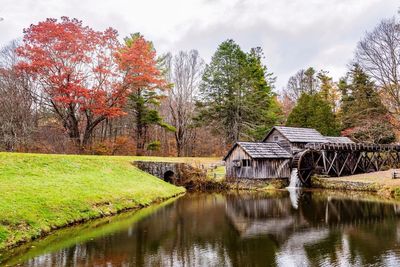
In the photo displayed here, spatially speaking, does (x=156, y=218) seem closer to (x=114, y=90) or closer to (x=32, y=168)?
(x=32, y=168)

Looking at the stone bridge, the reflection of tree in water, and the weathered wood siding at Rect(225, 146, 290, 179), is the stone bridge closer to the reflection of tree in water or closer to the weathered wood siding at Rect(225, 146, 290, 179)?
the weathered wood siding at Rect(225, 146, 290, 179)

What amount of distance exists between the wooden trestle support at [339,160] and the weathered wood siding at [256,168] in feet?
3.73

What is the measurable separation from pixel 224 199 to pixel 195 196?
256 centimetres

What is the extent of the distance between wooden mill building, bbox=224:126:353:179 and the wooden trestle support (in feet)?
3.55

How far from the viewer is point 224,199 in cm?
2564

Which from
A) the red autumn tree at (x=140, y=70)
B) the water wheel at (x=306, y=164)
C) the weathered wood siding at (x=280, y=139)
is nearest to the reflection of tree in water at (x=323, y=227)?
the water wheel at (x=306, y=164)

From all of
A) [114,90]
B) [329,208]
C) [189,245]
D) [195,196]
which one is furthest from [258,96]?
[189,245]

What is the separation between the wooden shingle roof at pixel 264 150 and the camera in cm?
3206

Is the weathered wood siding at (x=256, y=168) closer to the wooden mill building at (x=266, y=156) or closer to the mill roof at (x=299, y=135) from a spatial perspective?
the wooden mill building at (x=266, y=156)

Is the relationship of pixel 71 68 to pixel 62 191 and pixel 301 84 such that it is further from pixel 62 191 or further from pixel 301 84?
pixel 301 84

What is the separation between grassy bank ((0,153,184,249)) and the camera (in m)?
13.8

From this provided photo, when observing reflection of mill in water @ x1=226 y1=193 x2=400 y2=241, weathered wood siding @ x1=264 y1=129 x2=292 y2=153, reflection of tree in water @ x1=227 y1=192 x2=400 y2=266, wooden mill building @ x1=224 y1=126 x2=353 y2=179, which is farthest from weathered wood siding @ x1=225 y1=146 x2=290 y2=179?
reflection of tree in water @ x1=227 y1=192 x2=400 y2=266

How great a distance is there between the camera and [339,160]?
118 feet

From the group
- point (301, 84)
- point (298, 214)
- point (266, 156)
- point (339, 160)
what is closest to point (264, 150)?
point (266, 156)
